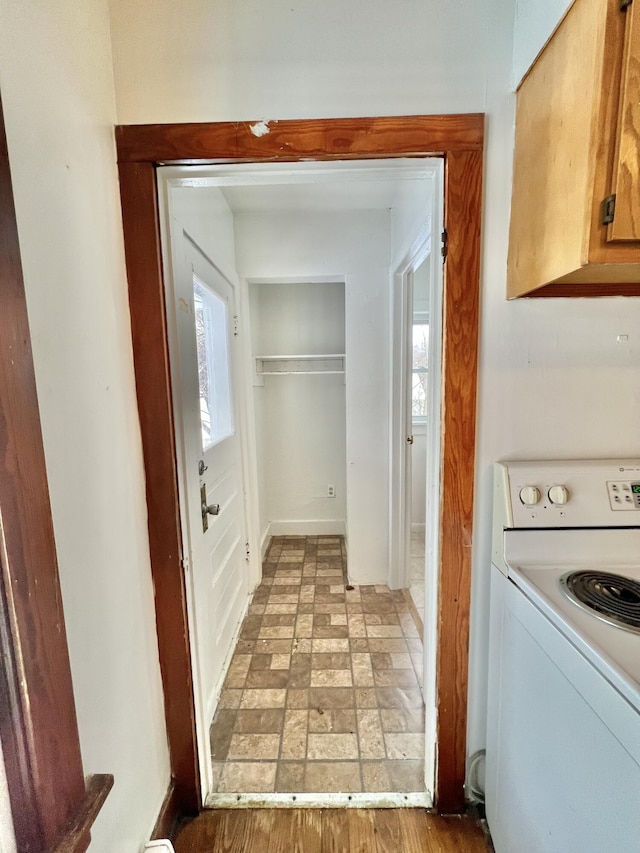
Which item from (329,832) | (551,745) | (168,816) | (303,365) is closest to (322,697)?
(329,832)

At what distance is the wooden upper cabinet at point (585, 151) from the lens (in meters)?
0.67

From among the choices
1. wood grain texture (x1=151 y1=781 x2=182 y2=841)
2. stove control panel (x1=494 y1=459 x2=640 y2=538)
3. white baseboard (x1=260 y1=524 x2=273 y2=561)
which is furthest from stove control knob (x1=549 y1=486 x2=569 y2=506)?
white baseboard (x1=260 y1=524 x2=273 y2=561)

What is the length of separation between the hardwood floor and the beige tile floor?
81mm

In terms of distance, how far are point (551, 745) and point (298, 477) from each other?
8.54 feet

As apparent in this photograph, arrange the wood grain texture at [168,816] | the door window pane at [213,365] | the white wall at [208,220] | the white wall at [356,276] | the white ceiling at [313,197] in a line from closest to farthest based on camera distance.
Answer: the wood grain texture at [168,816] < the white wall at [208,220] < the door window pane at [213,365] < the white ceiling at [313,197] < the white wall at [356,276]

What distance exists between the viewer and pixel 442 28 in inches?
38.7

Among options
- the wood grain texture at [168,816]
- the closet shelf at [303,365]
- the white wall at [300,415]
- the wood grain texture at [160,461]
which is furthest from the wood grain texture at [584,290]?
the white wall at [300,415]

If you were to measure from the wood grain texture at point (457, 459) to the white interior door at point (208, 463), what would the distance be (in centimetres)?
80

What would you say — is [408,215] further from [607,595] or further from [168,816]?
[168,816]

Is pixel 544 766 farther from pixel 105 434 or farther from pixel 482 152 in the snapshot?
pixel 482 152

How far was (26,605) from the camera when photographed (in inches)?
24.1

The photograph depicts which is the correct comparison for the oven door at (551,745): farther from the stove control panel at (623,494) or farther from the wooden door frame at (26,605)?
the wooden door frame at (26,605)

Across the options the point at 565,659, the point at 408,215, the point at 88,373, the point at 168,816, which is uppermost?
the point at 408,215

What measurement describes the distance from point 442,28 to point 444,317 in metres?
0.74
